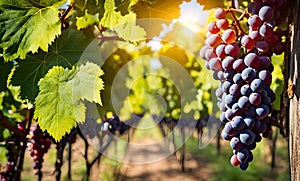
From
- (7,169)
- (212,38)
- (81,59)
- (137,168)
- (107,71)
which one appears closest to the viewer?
(212,38)

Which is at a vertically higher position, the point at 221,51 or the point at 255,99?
the point at 221,51

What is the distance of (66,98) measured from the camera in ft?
4.91

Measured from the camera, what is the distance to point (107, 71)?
80.7 inches

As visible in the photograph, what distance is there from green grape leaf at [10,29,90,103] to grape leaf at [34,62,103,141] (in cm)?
8

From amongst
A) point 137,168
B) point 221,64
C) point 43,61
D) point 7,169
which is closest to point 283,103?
point 221,64

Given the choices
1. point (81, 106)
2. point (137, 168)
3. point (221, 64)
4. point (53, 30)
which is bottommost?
point (137, 168)

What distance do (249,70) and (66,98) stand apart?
656 mm

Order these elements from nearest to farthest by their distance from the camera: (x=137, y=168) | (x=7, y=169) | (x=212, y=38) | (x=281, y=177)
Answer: (x=212, y=38) < (x=7, y=169) < (x=281, y=177) < (x=137, y=168)

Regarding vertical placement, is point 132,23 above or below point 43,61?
above

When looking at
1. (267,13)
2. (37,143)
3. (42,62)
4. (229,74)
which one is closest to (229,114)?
(229,74)

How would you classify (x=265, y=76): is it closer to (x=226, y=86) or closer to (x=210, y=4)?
(x=226, y=86)

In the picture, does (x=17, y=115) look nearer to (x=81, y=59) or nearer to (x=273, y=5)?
(x=81, y=59)

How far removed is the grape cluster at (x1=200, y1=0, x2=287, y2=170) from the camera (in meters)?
1.32

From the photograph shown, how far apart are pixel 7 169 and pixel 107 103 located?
3.92 ft
